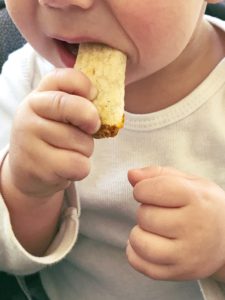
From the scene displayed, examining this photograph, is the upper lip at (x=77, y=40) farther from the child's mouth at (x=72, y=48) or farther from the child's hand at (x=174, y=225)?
the child's hand at (x=174, y=225)

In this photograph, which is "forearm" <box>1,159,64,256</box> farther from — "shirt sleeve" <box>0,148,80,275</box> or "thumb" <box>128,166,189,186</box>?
"thumb" <box>128,166,189,186</box>

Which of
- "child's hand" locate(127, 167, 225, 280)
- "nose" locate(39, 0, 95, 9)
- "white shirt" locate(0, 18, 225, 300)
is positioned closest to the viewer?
"nose" locate(39, 0, 95, 9)

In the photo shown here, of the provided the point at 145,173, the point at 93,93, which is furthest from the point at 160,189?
the point at 93,93

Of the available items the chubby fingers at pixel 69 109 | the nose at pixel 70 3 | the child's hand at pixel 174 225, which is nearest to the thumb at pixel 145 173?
the child's hand at pixel 174 225

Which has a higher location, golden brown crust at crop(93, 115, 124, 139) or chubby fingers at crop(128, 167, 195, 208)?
golden brown crust at crop(93, 115, 124, 139)

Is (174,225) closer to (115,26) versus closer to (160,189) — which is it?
(160,189)

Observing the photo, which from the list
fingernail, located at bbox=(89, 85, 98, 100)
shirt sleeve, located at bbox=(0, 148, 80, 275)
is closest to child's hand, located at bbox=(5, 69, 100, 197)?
fingernail, located at bbox=(89, 85, 98, 100)
